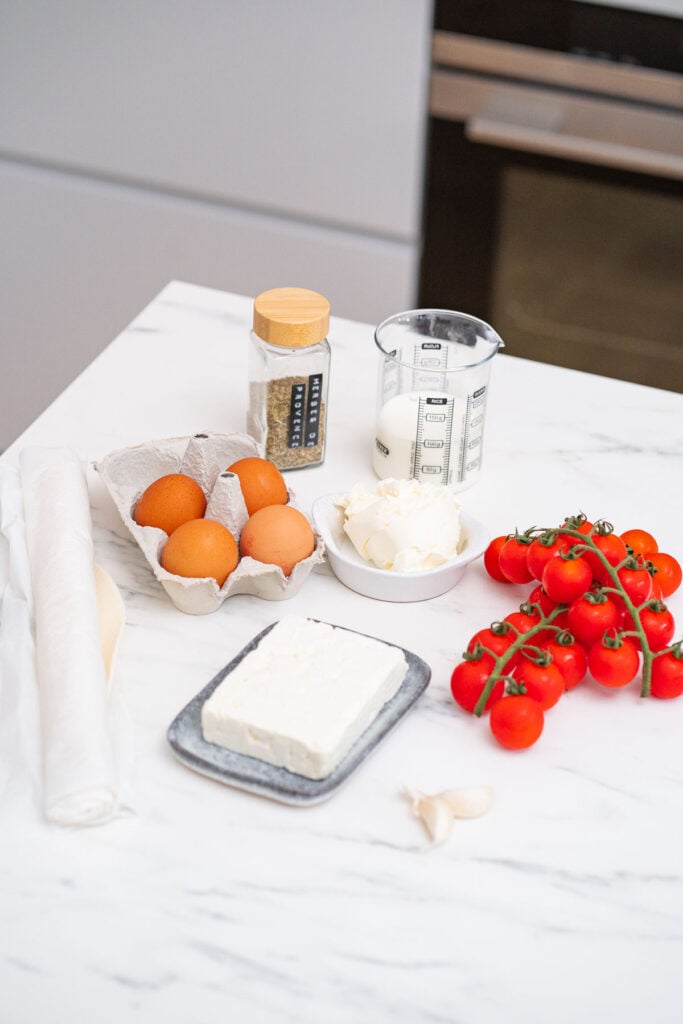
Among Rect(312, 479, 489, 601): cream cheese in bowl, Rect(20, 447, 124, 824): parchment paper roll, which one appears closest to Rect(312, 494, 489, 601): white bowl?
Rect(312, 479, 489, 601): cream cheese in bowl

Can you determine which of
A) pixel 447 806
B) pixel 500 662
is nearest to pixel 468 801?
pixel 447 806

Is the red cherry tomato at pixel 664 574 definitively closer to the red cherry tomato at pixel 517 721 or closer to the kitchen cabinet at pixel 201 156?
the red cherry tomato at pixel 517 721

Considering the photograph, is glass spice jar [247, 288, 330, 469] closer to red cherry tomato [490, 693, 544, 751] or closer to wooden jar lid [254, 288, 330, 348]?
wooden jar lid [254, 288, 330, 348]

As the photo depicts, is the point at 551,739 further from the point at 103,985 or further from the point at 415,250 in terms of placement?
the point at 415,250

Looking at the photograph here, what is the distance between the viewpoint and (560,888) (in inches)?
31.6

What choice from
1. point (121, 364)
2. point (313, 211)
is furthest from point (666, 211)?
point (121, 364)

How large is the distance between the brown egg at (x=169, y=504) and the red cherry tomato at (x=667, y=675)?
421 millimetres

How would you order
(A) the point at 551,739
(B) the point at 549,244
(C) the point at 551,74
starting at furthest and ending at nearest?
(B) the point at 549,244 < (C) the point at 551,74 < (A) the point at 551,739

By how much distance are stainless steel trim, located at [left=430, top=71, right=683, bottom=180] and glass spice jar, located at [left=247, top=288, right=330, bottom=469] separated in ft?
3.04

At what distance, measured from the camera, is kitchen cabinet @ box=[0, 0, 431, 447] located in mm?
1961

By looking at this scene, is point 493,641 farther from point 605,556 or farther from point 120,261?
point 120,261

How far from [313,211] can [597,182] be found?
0.52 metres

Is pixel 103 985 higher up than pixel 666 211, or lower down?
lower down

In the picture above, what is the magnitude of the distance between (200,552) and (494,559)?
27 centimetres
